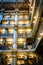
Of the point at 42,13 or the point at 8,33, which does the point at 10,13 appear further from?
the point at 42,13

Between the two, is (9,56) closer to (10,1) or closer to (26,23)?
(26,23)

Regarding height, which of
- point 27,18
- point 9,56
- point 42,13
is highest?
point 42,13

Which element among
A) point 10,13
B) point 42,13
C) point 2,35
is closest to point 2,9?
point 10,13

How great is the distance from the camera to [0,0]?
12.8 m

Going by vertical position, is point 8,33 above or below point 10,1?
below

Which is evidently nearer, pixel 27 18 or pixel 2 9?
pixel 27 18

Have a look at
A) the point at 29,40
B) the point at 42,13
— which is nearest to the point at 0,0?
the point at 29,40

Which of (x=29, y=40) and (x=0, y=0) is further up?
(x=0, y=0)

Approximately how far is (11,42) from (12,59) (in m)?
1.63

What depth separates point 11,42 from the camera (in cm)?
990

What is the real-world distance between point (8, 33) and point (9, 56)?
72.5 inches

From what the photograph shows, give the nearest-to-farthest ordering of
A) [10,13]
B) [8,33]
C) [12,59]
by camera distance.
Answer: [12,59]
[8,33]
[10,13]

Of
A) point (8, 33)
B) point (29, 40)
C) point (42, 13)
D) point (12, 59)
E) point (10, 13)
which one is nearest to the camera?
point (42, 13)

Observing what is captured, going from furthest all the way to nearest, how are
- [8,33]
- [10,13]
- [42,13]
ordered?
[10,13] < [8,33] < [42,13]
